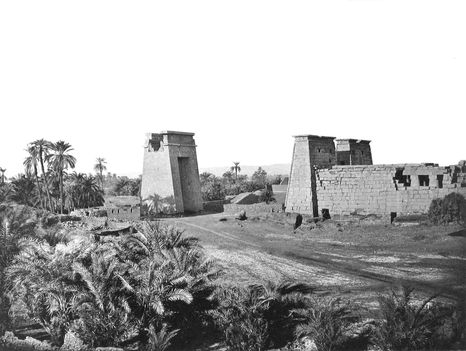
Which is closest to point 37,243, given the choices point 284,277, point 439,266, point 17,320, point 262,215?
point 17,320

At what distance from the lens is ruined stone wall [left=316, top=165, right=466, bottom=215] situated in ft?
57.8

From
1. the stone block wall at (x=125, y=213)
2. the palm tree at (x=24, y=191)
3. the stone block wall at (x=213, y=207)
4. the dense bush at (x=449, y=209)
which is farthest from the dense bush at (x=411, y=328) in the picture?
the palm tree at (x=24, y=191)

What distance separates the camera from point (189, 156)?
2408cm

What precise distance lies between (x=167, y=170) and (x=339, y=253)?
405 inches

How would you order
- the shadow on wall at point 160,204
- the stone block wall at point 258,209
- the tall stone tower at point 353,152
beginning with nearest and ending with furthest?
the stone block wall at point 258,209, the shadow on wall at point 160,204, the tall stone tower at point 353,152

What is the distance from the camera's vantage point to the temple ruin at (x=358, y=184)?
58.0 ft

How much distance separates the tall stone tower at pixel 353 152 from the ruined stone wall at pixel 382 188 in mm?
4498

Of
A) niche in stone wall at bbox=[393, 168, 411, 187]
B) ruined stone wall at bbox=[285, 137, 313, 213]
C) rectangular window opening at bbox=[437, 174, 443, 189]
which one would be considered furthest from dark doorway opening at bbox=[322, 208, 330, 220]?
rectangular window opening at bbox=[437, 174, 443, 189]

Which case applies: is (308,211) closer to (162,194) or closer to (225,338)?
(162,194)

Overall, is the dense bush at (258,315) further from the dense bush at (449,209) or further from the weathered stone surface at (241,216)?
the weathered stone surface at (241,216)

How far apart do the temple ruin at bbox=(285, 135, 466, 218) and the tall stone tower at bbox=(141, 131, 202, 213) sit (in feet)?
18.8

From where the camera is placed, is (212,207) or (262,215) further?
(212,207)

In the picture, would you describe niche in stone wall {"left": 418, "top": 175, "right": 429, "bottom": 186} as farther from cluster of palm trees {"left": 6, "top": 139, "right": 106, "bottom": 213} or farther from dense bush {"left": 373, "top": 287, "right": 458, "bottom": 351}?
cluster of palm trees {"left": 6, "top": 139, "right": 106, "bottom": 213}

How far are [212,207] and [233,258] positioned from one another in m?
10.9
